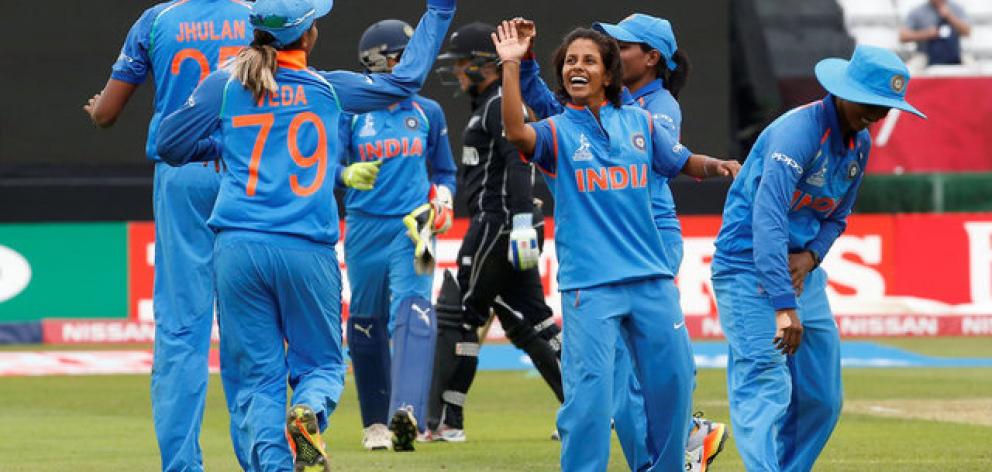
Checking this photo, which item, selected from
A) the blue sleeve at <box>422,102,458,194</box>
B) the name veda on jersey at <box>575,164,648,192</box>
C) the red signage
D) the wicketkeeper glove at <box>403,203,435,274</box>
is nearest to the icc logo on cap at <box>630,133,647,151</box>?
the name veda on jersey at <box>575,164,648,192</box>

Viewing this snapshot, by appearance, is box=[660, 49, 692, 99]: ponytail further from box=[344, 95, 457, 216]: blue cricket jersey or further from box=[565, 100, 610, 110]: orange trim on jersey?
box=[344, 95, 457, 216]: blue cricket jersey

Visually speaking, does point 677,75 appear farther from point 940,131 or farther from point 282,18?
point 940,131

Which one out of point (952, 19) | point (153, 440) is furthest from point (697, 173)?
point (952, 19)

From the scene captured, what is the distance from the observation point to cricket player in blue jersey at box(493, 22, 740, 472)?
22.7 ft

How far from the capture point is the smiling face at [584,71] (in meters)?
7.09

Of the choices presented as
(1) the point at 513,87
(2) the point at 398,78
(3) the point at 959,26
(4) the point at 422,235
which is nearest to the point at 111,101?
(2) the point at 398,78

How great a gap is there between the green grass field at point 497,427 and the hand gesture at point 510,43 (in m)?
2.80

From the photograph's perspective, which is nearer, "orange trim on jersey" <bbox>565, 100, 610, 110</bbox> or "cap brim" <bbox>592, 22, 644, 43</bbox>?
"orange trim on jersey" <bbox>565, 100, 610, 110</bbox>

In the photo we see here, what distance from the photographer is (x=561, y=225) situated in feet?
23.4

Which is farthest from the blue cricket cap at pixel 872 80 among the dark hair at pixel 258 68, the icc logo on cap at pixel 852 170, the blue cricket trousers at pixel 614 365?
the dark hair at pixel 258 68

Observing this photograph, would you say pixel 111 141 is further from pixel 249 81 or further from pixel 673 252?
pixel 249 81

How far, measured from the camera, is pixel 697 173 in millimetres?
7328

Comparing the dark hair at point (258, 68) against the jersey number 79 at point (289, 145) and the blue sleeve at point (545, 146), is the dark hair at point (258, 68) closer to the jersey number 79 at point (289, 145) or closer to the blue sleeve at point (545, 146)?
the jersey number 79 at point (289, 145)

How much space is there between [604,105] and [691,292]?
425 inches
